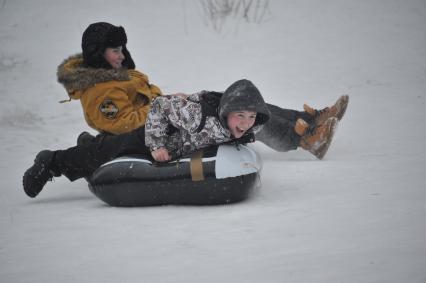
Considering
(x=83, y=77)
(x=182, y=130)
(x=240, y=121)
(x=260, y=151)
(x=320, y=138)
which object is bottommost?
(x=260, y=151)

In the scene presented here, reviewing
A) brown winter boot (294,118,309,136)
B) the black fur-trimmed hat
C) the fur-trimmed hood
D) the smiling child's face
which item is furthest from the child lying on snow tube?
brown winter boot (294,118,309,136)

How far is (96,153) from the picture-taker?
12.8 feet

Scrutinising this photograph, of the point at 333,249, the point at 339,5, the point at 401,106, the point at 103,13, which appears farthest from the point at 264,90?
the point at 333,249

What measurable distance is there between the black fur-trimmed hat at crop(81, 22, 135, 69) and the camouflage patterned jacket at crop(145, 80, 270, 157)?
0.99 m

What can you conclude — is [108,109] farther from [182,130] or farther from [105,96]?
[182,130]

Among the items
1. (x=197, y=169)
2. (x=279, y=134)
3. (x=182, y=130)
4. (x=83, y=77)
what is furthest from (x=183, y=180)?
(x=279, y=134)

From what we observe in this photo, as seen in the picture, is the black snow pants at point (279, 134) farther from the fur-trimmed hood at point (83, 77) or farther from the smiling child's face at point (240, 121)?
the fur-trimmed hood at point (83, 77)

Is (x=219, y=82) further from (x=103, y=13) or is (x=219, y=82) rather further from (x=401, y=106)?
(x=103, y=13)

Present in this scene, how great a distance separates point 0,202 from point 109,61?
1.45 m

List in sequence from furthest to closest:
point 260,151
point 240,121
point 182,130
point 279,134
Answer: point 260,151
point 279,134
point 182,130
point 240,121

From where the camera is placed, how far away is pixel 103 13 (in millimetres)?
9297

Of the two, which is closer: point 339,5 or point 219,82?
point 219,82

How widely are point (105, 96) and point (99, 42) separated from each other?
491mm

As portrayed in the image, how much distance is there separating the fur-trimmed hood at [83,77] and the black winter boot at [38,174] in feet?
2.00
